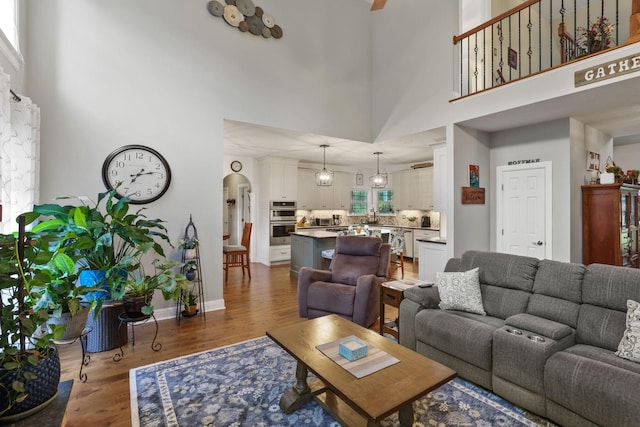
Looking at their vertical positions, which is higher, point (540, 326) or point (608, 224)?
point (608, 224)

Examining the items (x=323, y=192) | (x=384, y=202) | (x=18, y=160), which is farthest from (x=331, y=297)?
(x=384, y=202)

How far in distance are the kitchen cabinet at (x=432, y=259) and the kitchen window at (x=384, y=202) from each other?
4.24 m

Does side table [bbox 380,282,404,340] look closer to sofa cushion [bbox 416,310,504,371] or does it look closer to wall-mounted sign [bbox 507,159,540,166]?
sofa cushion [bbox 416,310,504,371]

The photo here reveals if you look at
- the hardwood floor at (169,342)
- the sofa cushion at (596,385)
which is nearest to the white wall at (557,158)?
the hardwood floor at (169,342)

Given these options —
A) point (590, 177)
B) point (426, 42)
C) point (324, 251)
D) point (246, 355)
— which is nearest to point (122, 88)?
point (246, 355)

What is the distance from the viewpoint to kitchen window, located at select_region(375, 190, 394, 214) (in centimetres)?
921

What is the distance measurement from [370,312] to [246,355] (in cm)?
137

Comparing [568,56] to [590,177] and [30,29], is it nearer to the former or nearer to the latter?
[590,177]

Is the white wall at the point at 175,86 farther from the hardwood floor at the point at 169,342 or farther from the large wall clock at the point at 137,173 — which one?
the hardwood floor at the point at 169,342

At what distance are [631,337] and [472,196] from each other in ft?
9.72

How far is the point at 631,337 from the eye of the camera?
74.0 inches

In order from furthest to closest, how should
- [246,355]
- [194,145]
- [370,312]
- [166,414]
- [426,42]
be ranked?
[426,42] → [194,145] → [370,312] → [246,355] → [166,414]

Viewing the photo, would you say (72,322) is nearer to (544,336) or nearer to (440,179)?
(544,336)

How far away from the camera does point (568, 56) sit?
19.3 feet
